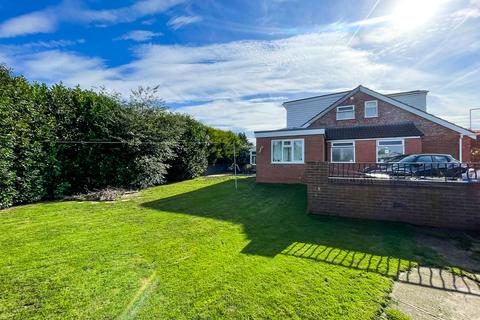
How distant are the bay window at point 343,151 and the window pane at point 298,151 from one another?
250cm

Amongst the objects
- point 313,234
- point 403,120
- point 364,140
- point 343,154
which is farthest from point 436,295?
point 403,120

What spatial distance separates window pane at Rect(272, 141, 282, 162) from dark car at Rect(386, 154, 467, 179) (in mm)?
5780

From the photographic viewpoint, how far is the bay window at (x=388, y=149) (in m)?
12.3

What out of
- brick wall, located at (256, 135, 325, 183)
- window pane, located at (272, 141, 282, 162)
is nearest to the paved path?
brick wall, located at (256, 135, 325, 183)

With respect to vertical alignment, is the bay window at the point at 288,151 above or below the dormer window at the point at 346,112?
below

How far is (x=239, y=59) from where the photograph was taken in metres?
10.6

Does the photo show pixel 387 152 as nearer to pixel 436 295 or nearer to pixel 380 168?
pixel 380 168

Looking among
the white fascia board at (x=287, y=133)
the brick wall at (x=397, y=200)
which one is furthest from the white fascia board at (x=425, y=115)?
the brick wall at (x=397, y=200)

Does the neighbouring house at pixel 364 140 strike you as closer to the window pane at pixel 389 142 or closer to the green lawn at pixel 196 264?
the window pane at pixel 389 142

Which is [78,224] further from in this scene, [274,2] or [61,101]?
[274,2]

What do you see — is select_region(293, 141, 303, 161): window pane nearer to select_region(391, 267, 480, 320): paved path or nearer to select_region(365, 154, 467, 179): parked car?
select_region(365, 154, 467, 179): parked car

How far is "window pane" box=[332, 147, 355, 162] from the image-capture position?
43.5 feet

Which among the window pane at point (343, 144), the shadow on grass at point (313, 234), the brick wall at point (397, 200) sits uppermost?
the window pane at point (343, 144)

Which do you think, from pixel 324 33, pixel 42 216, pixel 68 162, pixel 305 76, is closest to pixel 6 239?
pixel 42 216
